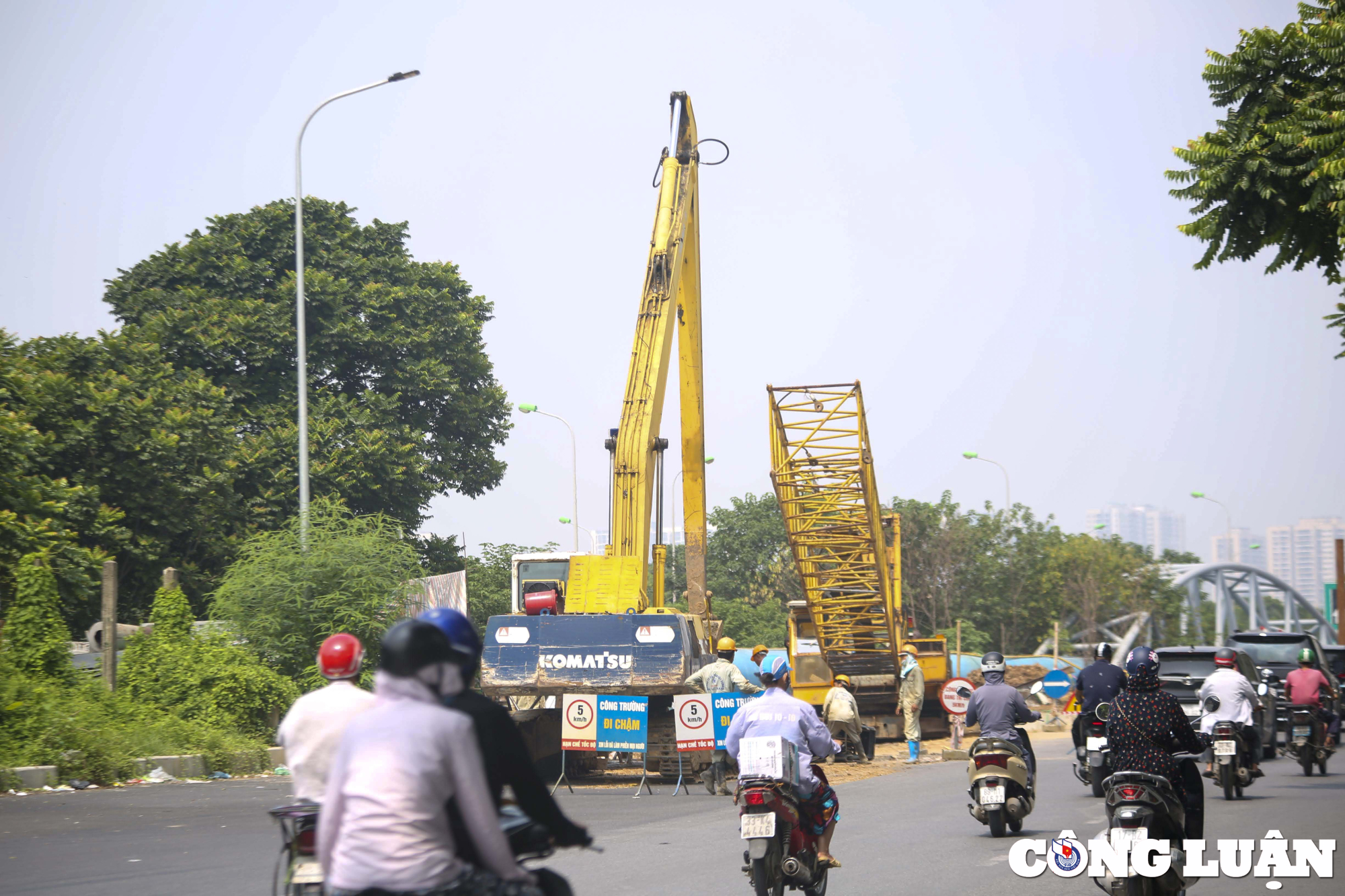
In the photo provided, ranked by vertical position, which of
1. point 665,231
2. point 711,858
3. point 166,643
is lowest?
point 711,858

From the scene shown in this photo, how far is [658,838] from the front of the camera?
12.5m

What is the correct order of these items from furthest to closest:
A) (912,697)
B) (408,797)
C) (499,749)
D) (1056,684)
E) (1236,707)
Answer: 1. (912,697)
2. (1056,684)
3. (1236,707)
4. (499,749)
5. (408,797)

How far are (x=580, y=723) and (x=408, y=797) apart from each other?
13.8m

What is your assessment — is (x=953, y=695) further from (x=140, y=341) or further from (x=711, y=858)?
(x=140, y=341)

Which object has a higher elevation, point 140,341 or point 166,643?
point 140,341

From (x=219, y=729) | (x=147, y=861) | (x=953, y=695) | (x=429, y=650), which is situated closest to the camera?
(x=429, y=650)

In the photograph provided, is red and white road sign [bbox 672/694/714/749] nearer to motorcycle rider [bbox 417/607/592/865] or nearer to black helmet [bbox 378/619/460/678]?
motorcycle rider [bbox 417/607/592/865]

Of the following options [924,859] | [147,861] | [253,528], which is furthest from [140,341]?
[924,859]

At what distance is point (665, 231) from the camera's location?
75.5 feet

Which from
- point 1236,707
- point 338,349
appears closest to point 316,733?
point 1236,707

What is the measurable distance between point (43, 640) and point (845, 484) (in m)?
16.0

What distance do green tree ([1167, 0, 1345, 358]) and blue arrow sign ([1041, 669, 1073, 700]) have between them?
862 cm

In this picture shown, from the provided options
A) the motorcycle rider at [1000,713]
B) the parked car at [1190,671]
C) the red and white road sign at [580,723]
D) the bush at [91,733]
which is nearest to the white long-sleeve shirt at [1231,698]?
the parked car at [1190,671]

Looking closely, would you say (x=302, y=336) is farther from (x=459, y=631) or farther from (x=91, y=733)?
(x=459, y=631)
